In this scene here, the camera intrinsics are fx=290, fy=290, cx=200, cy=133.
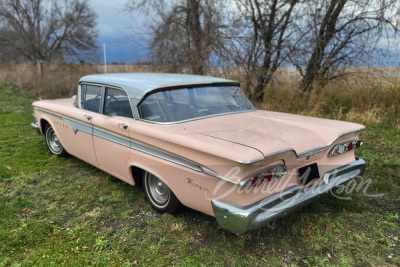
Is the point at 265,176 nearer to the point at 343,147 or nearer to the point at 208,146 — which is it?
the point at 208,146

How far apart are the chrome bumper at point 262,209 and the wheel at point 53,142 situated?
3.64 metres

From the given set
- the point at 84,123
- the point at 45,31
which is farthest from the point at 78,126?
the point at 45,31

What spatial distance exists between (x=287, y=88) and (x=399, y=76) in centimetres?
257

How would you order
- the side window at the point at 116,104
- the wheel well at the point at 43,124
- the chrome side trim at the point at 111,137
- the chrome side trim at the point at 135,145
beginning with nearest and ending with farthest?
the chrome side trim at the point at 135,145 → the chrome side trim at the point at 111,137 → the side window at the point at 116,104 → the wheel well at the point at 43,124

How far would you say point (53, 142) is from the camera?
16.8 ft

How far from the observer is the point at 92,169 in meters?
4.51

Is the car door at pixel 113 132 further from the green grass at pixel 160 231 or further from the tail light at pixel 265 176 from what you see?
the tail light at pixel 265 176

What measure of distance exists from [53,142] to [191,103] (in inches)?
121

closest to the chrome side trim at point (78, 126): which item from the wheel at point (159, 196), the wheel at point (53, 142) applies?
the wheel at point (53, 142)

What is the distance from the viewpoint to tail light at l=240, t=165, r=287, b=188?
7.32 ft

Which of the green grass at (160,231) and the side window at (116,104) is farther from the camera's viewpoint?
the side window at (116,104)

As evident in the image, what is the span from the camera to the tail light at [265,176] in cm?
223

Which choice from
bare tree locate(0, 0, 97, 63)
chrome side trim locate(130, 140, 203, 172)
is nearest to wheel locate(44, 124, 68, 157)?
chrome side trim locate(130, 140, 203, 172)

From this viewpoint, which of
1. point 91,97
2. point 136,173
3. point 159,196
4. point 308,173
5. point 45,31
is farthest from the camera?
point 45,31
